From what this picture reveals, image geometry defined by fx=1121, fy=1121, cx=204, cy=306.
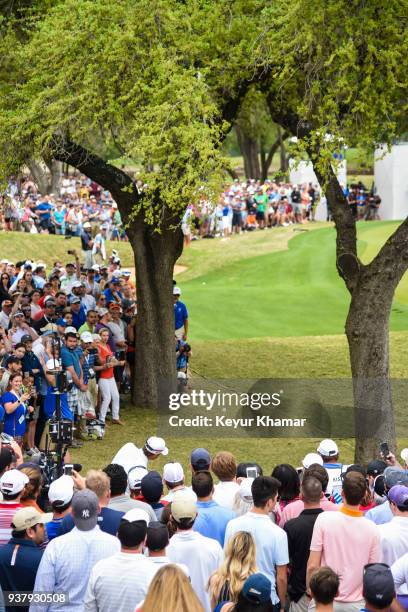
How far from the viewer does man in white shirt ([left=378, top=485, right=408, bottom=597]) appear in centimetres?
835

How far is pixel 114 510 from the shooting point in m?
8.83

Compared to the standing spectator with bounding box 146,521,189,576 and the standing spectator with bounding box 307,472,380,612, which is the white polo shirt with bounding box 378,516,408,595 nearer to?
the standing spectator with bounding box 307,472,380,612

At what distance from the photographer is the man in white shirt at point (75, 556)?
25.2 ft

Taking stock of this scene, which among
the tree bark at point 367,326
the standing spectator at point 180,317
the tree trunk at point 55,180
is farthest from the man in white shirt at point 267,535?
the tree trunk at point 55,180

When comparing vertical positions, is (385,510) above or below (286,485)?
below

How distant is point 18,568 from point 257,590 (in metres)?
2.26

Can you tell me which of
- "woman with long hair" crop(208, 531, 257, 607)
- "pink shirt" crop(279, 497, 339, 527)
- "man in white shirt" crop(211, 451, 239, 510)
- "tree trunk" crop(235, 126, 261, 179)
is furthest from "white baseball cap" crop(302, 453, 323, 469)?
"tree trunk" crop(235, 126, 261, 179)

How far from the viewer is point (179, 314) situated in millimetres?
21484

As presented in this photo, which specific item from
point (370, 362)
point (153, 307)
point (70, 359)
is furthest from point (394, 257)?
point (153, 307)

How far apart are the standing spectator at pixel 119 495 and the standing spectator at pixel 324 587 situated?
253cm

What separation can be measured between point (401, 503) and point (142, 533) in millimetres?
2235

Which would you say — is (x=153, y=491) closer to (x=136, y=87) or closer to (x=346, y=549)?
(x=346, y=549)

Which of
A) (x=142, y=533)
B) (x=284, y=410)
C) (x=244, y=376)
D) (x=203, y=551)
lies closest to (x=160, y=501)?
(x=203, y=551)

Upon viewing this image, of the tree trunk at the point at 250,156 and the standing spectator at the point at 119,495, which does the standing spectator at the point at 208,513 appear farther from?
the tree trunk at the point at 250,156
